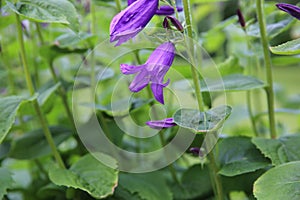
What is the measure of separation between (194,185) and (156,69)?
1.08ft

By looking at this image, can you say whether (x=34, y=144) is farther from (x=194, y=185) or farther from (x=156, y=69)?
(x=156, y=69)

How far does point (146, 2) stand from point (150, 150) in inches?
17.8

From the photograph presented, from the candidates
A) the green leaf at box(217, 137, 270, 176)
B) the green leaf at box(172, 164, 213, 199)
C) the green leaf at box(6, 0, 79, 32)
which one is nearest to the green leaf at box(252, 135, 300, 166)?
the green leaf at box(217, 137, 270, 176)

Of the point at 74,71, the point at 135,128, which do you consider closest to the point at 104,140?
the point at 135,128

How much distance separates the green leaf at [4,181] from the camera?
596 millimetres

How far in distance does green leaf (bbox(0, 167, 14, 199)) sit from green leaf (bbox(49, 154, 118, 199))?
0.05 m

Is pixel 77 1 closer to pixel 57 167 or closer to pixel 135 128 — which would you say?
pixel 135 128

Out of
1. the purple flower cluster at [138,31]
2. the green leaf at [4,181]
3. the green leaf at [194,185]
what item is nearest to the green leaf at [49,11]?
the purple flower cluster at [138,31]

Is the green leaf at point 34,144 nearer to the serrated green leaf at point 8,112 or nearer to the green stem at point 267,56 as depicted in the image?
the serrated green leaf at point 8,112

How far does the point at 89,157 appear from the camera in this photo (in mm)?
686

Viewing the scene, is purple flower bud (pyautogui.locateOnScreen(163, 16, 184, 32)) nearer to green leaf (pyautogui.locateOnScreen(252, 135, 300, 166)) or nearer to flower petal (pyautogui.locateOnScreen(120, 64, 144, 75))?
flower petal (pyautogui.locateOnScreen(120, 64, 144, 75))

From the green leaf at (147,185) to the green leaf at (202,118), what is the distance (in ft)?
0.71

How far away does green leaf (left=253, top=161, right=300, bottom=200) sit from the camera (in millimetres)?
496

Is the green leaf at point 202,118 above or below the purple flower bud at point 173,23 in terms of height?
below
